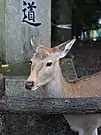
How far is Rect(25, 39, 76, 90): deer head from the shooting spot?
15.3 ft

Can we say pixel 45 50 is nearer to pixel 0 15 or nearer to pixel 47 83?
pixel 47 83

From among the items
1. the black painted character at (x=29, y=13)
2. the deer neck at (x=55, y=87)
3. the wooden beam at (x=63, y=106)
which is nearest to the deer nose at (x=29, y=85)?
the wooden beam at (x=63, y=106)

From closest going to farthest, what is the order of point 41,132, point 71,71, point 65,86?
point 65,86, point 41,132, point 71,71

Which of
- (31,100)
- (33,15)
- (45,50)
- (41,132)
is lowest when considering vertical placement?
(41,132)

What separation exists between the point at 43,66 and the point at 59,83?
43 cm

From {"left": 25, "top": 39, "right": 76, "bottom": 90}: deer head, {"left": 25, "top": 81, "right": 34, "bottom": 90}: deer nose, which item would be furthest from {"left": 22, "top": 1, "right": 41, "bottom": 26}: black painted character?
{"left": 25, "top": 81, "right": 34, "bottom": 90}: deer nose

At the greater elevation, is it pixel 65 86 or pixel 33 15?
pixel 33 15

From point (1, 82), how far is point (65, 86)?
33.9 inches

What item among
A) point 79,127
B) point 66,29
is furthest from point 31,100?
point 66,29

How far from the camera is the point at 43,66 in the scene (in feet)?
15.6

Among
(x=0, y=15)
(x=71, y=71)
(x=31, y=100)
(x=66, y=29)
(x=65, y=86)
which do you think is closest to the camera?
(x=31, y=100)

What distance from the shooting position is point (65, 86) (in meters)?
5.30

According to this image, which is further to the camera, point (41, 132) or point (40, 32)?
point (40, 32)

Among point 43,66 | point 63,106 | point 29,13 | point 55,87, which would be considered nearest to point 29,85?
point 43,66
